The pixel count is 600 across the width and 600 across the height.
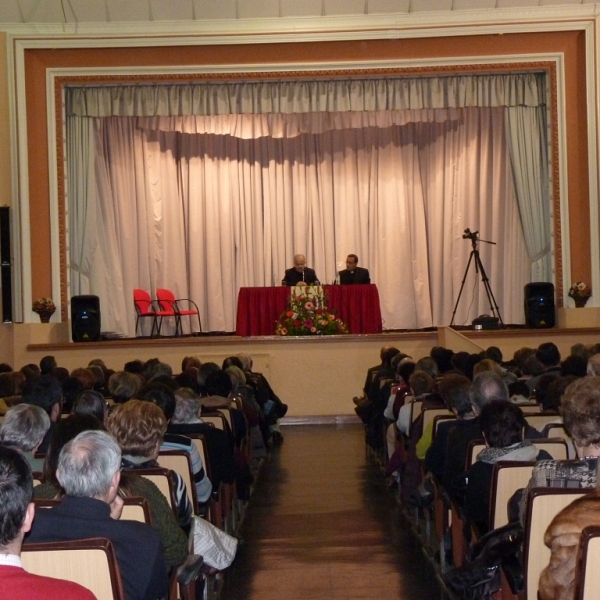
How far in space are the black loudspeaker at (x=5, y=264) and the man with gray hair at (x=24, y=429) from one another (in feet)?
26.7

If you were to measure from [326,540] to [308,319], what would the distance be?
A: 6391 millimetres

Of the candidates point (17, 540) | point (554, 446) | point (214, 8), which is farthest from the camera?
point (214, 8)

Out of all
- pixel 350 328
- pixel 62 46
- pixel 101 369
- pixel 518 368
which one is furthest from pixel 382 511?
pixel 62 46

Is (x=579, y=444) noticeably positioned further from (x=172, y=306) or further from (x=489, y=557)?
(x=172, y=306)

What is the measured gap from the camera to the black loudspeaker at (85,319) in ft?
39.7

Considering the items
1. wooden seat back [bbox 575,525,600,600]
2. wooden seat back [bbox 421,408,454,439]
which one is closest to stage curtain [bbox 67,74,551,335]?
wooden seat back [bbox 421,408,454,439]

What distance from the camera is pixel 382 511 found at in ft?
21.5

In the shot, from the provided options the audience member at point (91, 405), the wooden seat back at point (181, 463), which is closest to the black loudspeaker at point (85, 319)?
the audience member at point (91, 405)

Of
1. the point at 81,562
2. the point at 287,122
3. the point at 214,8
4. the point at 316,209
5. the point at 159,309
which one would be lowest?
the point at 81,562

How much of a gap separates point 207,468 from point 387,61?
8226 mm

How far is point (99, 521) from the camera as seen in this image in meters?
2.68

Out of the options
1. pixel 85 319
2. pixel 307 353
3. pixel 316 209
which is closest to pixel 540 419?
pixel 307 353

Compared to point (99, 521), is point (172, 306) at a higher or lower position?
higher

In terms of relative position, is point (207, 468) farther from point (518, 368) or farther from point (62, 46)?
point (62, 46)
